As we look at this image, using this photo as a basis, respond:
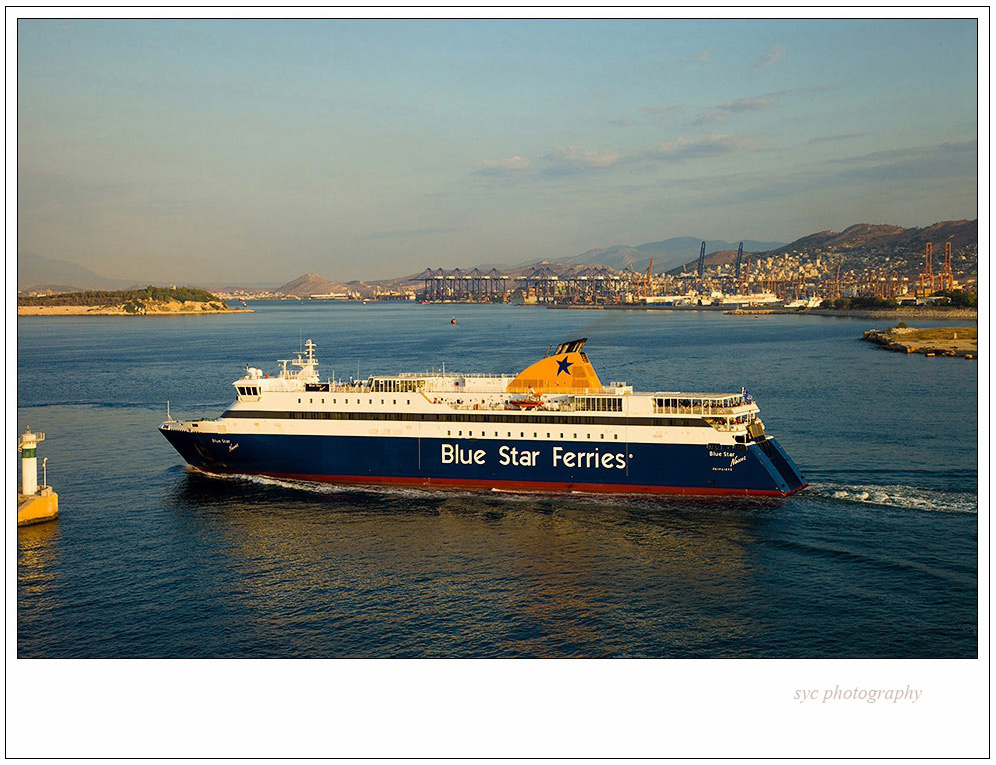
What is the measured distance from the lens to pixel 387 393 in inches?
1332

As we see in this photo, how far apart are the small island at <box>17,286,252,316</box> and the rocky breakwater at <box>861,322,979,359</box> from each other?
14014 centimetres

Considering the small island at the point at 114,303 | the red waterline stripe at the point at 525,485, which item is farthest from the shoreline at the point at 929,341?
the small island at the point at 114,303

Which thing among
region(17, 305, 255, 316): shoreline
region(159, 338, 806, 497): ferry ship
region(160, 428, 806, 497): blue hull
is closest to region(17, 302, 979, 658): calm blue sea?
region(160, 428, 806, 497): blue hull

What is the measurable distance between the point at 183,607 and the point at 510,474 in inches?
563

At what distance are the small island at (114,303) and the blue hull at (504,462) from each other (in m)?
154

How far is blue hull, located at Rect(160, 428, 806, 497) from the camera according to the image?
31344 mm

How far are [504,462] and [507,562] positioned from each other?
8.42 metres

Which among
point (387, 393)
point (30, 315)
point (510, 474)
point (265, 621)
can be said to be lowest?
point (265, 621)

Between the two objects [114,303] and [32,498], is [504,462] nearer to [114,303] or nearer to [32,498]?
[32,498]

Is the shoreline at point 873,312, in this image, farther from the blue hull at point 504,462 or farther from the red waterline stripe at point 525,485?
the blue hull at point 504,462

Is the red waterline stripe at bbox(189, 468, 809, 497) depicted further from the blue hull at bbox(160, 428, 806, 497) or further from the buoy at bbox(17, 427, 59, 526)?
the buoy at bbox(17, 427, 59, 526)

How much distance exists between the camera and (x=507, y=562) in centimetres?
2467
